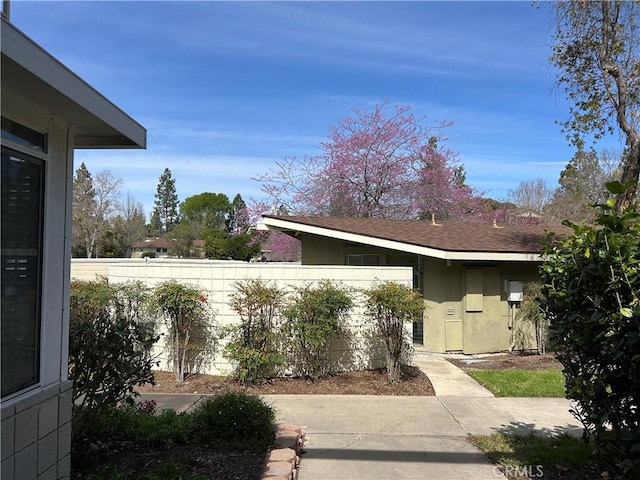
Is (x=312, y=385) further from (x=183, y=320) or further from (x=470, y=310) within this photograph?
(x=470, y=310)

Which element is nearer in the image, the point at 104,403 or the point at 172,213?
the point at 104,403

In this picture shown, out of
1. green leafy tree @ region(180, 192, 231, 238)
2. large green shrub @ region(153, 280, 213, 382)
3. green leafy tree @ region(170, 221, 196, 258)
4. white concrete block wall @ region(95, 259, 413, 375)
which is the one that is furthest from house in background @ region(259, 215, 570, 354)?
green leafy tree @ region(180, 192, 231, 238)

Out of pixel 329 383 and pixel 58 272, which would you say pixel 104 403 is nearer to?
pixel 58 272

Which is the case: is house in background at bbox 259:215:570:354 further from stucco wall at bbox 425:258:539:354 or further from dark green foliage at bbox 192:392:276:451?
dark green foliage at bbox 192:392:276:451

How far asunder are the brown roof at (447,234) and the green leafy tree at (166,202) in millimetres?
78016

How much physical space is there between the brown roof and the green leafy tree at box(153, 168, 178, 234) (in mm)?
78016

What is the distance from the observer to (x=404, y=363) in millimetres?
7961

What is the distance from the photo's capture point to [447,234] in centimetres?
1176

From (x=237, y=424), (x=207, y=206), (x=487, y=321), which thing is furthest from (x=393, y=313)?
(x=207, y=206)

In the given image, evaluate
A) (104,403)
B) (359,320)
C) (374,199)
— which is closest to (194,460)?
(104,403)

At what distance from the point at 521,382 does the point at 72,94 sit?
7.35m

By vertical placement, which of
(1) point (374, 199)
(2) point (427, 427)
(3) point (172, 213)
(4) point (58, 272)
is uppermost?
(3) point (172, 213)

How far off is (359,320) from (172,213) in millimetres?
83696

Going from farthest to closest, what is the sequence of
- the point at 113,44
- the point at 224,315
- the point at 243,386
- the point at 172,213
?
the point at 172,213 → the point at 224,315 → the point at 243,386 → the point at 113,44
